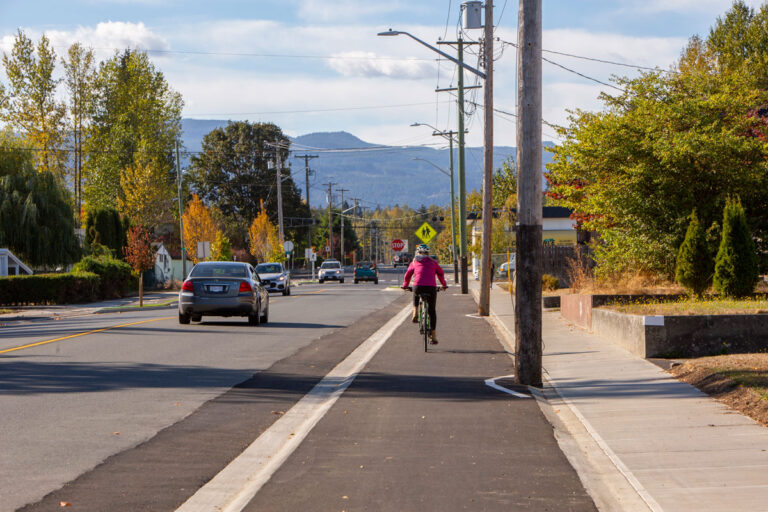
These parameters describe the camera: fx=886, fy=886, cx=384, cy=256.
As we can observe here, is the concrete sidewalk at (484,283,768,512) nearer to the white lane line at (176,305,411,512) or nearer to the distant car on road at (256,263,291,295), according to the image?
the white lane line at (176,305,411,512)

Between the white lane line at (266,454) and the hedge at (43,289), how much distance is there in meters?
27.7

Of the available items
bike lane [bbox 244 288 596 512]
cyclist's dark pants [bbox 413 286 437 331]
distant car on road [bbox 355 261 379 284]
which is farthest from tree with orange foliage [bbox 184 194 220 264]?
bike lane [bbox 244 288 596 512]

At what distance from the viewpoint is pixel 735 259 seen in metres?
17.4

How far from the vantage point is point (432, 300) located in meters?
16.7

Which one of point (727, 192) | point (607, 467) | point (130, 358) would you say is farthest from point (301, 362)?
point (727, 192)

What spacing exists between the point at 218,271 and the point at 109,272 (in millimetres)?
23161

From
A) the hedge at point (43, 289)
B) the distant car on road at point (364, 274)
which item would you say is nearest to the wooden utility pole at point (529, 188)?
the hedge at point (43, 289)

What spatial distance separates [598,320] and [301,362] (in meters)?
6.57

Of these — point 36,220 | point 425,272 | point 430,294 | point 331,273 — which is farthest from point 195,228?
point 430,294

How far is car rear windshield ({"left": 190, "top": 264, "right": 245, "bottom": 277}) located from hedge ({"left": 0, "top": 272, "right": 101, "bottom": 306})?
59.1ft

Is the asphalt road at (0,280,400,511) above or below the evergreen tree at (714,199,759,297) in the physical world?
below

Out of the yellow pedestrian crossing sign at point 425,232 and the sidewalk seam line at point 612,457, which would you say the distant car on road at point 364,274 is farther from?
the sidewalk seam line at point 612,457

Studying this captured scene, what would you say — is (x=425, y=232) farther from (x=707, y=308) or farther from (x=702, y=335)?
(x=702, y=335)

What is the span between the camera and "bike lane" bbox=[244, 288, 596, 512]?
607cm
